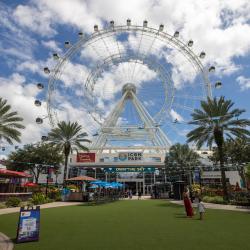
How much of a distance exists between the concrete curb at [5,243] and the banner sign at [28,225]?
1.00 ft

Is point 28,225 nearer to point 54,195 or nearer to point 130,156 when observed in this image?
point 54,195

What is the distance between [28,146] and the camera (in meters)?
55.4

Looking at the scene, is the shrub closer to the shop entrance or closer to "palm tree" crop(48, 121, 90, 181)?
"palm tree" crop(48, 121, 90, 181)

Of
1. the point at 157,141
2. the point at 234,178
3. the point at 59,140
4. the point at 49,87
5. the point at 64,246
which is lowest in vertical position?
the point at 64,246

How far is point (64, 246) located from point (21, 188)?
38122 millimetres

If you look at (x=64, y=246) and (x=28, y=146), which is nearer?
(x=64, y=246)

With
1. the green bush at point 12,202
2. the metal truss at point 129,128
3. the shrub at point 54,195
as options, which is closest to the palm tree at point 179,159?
the metal truss at point 129,128

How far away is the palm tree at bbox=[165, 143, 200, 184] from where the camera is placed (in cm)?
5169

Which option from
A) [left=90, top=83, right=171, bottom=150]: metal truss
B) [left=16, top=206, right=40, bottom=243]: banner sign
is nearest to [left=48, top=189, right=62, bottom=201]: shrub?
[left=90, top=83, right=171, bottom=150]: metal truss

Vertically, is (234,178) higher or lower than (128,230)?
higher

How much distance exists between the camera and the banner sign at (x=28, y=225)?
27.8 feet

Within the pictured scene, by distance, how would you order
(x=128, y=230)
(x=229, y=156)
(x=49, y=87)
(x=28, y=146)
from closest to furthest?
(x=128, y=230) → (x=49, y=87) → (x=229, y=156) → (x=28, y=146)

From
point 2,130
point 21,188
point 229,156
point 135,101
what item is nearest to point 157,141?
point 135,101

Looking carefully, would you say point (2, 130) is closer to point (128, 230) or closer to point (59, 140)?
point (59, 140)
